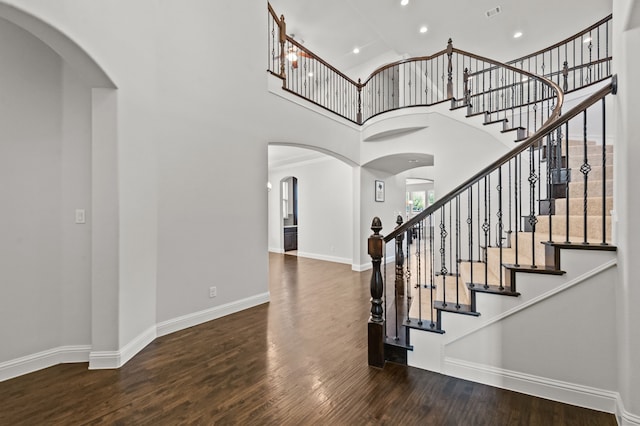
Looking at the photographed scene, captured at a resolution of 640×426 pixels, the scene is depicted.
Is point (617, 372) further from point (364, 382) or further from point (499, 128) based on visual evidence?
point (499, 128)

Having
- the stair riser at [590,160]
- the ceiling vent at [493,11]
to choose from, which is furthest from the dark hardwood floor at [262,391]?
the ceiling vent at [493,11]

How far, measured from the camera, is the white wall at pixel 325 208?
7.02 meters

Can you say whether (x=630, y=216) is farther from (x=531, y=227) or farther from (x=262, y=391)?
(x=262, y=391)

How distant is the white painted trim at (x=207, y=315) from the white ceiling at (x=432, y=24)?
573 centimetres

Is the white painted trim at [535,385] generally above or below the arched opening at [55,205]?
below

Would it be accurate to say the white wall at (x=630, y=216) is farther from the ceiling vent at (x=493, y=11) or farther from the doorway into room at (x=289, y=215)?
the doorway into room at (x=289, y=215)

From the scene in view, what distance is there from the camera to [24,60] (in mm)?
2258

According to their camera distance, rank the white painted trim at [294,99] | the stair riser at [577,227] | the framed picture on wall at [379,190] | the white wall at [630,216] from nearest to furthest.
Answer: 1. the white wall at [630,216]
2. the stair riser at [577,227]
3. the white painted trim at [294,99]
4. the framed picture on wall at [379,190]

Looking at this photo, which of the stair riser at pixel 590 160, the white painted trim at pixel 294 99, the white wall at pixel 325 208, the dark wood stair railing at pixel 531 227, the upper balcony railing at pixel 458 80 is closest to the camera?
the dark wood stair railing at pixel 531 227

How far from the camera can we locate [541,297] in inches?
75.1

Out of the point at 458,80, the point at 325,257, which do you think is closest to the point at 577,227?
the point at 325,257

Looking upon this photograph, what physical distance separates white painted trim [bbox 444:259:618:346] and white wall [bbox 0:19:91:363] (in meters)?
3.17

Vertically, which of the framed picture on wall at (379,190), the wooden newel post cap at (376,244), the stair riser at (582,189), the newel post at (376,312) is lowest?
the newel post at (376,312)

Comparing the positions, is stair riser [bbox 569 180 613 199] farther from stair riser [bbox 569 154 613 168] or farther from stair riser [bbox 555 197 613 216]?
stair riser [bbox 569 154 613 168]
